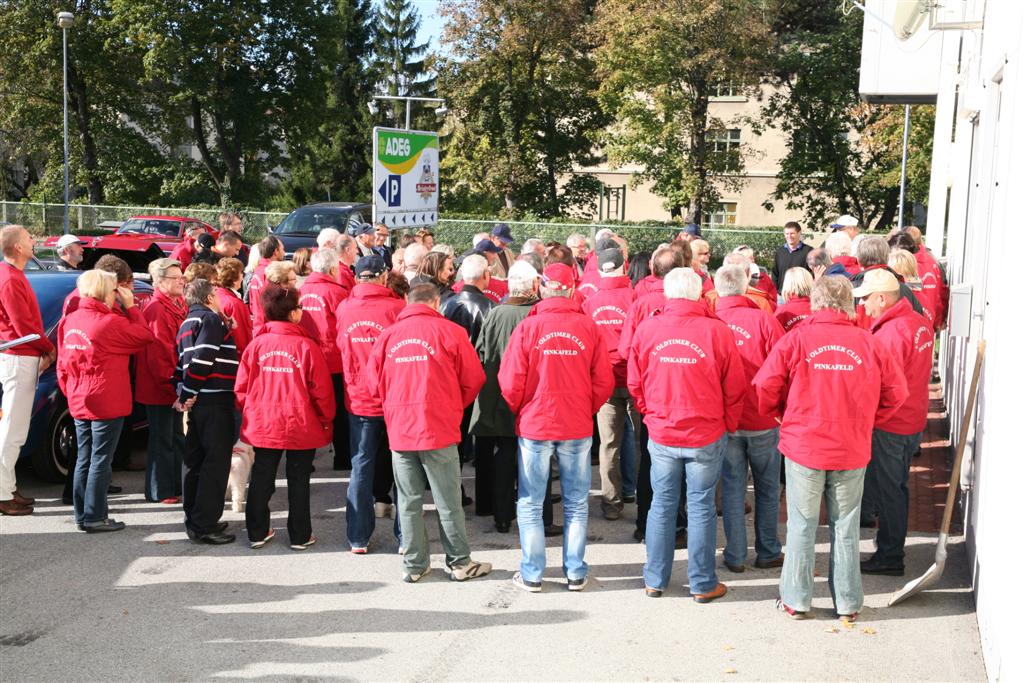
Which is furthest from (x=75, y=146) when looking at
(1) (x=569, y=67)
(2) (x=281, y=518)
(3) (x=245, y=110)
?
(2) (x=281, y=518)

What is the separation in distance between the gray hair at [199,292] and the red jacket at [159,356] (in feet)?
2.62

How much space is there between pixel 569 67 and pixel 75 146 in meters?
22.4

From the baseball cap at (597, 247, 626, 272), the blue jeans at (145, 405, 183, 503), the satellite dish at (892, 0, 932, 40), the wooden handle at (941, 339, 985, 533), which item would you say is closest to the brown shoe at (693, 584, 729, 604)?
the wooden handle at (941, 339, 985, 533)

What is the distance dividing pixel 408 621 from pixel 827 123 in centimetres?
3592

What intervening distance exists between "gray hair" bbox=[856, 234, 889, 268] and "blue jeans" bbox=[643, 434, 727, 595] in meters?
2.51

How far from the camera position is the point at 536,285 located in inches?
280

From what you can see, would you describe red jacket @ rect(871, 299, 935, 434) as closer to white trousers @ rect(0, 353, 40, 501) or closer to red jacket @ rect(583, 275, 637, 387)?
red jacket @ rect(583, 275, 637, 387)

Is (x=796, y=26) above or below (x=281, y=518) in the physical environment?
above

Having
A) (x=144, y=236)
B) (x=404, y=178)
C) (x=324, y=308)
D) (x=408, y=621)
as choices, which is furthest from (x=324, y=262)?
(x=144, y=236)

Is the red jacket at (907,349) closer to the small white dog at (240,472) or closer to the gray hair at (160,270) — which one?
the small white dog at (240,472)

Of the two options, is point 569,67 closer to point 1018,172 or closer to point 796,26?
point 796,26

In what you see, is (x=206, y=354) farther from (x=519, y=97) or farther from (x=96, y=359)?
(x=519, y=97)

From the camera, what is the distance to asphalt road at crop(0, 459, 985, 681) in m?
5.36

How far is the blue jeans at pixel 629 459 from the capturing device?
812 centimetres
